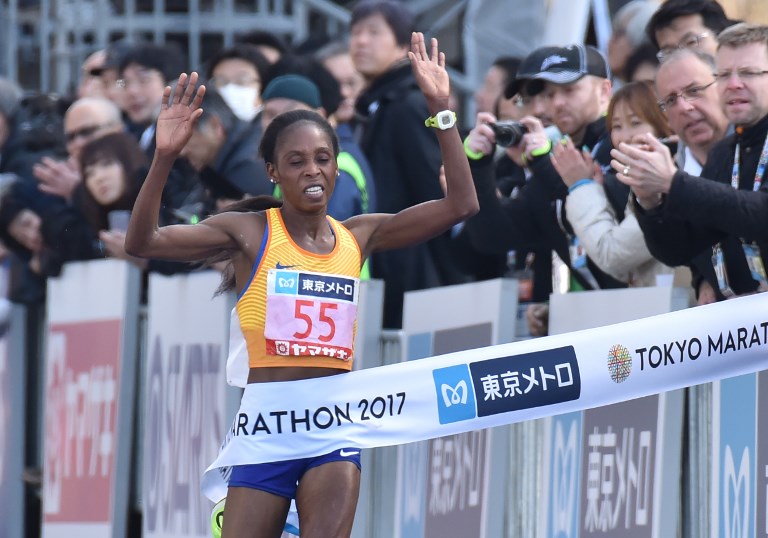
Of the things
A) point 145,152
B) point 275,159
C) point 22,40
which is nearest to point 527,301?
point 275,159

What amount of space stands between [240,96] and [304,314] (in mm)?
4529

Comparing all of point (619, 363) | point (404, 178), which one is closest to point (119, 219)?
point (404, 178)

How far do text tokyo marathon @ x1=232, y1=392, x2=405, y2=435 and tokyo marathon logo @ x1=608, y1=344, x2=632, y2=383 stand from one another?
3.00 ft

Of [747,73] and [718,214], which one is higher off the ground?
[747,73]

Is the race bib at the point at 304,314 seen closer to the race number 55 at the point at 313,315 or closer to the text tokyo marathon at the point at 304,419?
the race number 55 at the point at 313,315

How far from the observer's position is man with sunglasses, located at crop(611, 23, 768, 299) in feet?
19.6

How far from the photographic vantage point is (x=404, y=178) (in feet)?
28.5

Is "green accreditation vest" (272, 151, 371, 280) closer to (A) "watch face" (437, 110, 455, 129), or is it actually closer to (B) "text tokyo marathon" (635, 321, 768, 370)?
(A) "watch face" (437, 110, 455, 129)

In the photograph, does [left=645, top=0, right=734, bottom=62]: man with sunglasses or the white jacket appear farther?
[left=645, top=0, right=734, bottom=62]: man with sunglasses

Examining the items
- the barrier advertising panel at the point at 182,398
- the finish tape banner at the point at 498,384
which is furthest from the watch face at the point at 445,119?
the barrier advertising panel at the point at 182,398

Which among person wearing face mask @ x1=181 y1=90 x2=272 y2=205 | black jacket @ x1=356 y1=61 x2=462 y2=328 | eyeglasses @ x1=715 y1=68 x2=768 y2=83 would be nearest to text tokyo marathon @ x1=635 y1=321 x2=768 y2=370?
eyeglasses @ x1=715 y1=68 x2=768 y2=83

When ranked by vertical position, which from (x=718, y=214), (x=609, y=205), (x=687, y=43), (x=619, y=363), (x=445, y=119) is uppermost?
(x=687, y=43)

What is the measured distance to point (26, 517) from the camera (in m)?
10.5

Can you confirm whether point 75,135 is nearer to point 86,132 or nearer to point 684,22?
point 86,132
